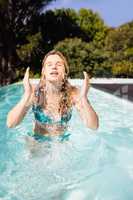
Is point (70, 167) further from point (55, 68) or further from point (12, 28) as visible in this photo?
point (12, 28)

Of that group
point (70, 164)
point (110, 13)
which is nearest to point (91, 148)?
point (70, 164)

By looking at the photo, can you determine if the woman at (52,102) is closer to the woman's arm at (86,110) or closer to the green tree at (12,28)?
the woman's arm at (86,110)

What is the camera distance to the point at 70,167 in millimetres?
5699

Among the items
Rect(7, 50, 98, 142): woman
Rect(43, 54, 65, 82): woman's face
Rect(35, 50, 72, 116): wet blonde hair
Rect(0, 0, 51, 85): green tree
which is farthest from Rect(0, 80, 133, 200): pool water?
Rect(0, 0, 51, 85): green tree

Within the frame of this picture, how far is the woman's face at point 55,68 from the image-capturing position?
5.09 metres

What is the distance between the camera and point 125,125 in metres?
9.05

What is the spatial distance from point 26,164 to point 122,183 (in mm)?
1342

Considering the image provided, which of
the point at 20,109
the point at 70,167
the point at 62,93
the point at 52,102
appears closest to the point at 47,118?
the point at 52,102

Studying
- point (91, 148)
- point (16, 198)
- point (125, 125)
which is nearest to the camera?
point (16, 198)

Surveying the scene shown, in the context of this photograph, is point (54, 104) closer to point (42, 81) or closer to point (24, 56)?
point (42, 81)

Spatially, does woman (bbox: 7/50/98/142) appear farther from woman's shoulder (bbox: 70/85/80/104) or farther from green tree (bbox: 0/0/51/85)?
green tree (bbox: 0/0/51/85)

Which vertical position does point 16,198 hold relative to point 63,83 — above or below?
below

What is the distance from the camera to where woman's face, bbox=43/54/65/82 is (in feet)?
16.7

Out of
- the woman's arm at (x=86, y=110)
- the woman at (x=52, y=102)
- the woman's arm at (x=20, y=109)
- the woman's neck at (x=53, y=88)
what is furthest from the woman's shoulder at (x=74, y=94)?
the woman's arm at (x=20, y=109)
